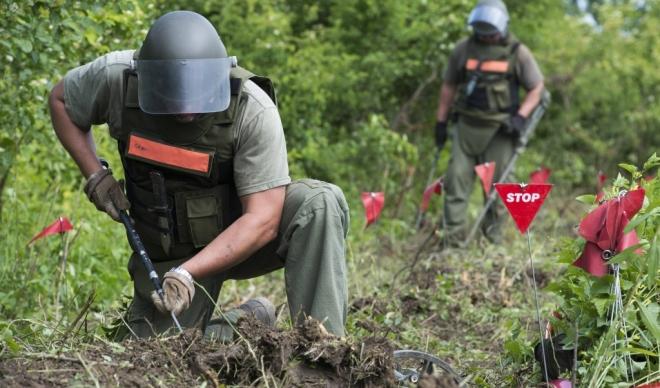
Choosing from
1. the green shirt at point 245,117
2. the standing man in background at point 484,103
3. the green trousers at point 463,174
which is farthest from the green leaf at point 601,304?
the green trousers at point 463,174

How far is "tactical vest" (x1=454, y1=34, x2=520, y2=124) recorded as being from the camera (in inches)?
340

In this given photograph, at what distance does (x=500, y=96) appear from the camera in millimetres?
8703

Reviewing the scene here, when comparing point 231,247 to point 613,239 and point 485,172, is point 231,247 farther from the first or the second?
→ point 485,172

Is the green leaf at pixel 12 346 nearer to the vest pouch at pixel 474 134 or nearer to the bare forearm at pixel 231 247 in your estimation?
the bare forearm at pixel 231 247

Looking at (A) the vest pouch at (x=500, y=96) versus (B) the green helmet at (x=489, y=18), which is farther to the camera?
(A) the vest pouch at (x=500, y=96)

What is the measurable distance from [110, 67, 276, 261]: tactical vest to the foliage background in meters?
0.58

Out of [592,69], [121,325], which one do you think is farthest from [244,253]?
[592,69]

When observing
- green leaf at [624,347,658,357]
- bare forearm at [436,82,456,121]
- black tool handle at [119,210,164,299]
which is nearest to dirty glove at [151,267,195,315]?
black tool handle at [119,210,164,299]

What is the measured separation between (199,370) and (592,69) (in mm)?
10544

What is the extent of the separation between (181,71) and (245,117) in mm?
334

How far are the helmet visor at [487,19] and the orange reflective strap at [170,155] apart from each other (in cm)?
456

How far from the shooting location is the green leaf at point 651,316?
11.5 feet

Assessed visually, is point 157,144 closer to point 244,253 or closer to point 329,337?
point 244,253

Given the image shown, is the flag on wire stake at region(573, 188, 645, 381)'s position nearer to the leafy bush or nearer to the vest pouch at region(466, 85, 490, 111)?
the leafy bush
